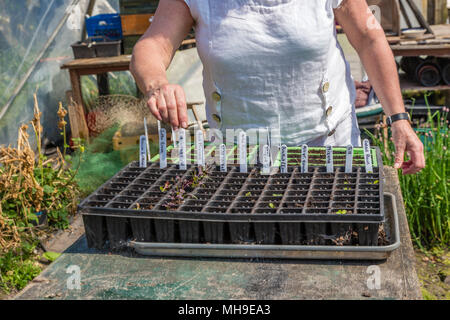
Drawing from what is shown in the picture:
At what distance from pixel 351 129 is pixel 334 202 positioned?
0.66 metres

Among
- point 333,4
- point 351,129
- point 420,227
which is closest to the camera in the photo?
point 333,4

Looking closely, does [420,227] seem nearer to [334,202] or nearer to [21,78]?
[334,202]

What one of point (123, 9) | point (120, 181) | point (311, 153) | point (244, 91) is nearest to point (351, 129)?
point (311, 153)

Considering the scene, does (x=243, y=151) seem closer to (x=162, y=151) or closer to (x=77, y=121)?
(x=162, y=151)

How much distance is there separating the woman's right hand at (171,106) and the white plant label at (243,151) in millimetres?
192

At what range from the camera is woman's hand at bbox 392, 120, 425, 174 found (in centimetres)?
158

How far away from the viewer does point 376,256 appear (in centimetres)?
127

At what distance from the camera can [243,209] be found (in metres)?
1.34

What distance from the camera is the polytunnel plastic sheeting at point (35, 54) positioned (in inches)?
162

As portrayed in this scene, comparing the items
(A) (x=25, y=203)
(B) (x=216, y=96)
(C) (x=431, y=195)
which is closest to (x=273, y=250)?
(B) (x=216, y=96)

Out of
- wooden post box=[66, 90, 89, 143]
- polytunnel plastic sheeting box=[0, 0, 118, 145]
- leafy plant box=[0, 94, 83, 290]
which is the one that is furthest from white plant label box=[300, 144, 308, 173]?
wooden post box=[66, 90, 89, 143]

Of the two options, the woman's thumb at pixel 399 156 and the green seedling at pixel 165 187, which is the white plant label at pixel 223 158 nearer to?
the green seedling at pixel 165 187

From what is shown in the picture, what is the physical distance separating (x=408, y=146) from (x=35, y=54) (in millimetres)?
3840

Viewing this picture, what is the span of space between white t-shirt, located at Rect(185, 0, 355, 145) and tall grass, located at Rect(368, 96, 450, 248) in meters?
1.49
